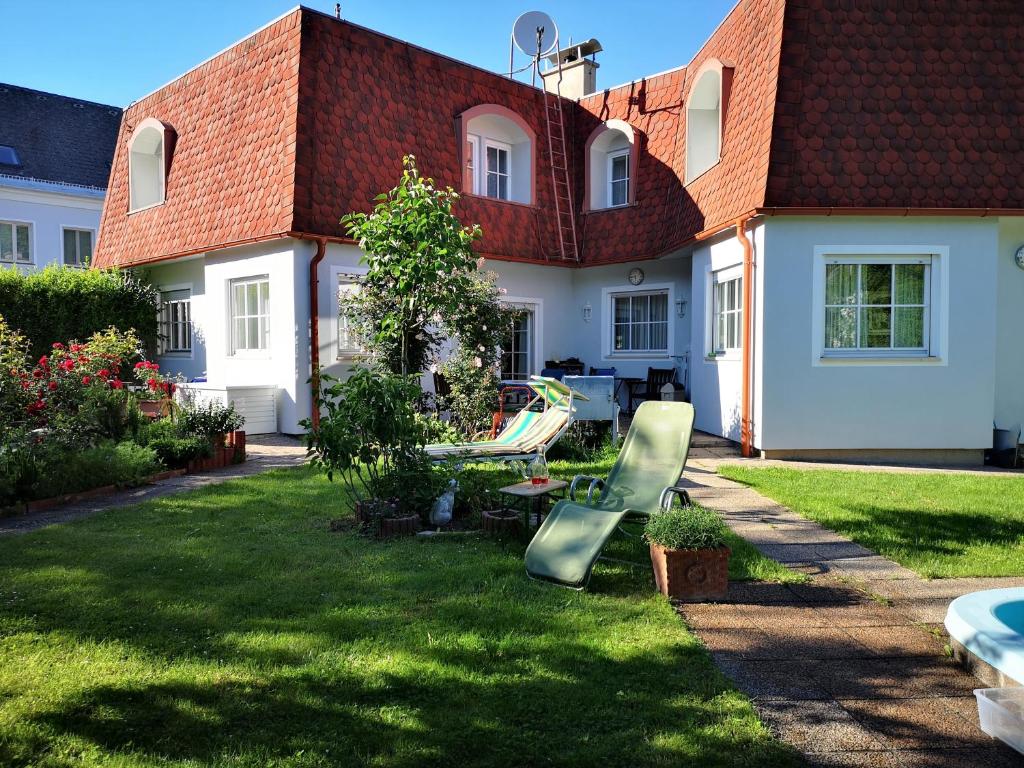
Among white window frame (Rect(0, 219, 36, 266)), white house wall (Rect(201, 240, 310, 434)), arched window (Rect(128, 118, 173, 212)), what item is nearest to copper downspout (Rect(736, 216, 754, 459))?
white house wall (Rect(201, 240, 310, 434))

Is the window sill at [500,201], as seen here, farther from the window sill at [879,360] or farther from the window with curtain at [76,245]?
the window with curtain at [76,245]

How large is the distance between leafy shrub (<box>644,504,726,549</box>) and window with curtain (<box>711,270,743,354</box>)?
21.3 ft

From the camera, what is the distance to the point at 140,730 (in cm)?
303

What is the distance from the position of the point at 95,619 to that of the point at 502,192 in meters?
11.7

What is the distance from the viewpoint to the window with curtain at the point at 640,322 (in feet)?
46.0

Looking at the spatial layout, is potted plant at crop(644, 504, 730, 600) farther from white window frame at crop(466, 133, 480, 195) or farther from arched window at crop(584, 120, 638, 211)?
arched window at crop(584, 120, 638, 211)

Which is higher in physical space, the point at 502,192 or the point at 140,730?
the point at 502,192

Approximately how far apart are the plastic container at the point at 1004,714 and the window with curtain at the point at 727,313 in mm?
7972

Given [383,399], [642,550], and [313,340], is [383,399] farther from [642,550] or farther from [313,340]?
[313,340]

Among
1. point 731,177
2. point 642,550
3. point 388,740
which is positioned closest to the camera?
point 388,740

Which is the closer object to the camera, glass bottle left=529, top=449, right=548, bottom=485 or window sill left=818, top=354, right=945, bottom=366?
glass bottle left=529, top=449, right=548, bottom=485

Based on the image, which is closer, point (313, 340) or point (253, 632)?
point (253, 632)

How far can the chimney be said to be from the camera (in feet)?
53.3

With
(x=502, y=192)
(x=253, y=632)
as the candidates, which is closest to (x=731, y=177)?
(x=502, y=192)
